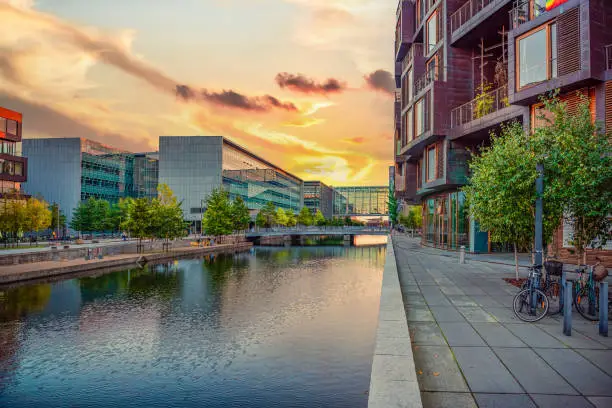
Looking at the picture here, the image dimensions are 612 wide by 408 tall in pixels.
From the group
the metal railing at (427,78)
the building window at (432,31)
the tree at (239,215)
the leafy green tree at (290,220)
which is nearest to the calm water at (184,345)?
the metal railing at (427,78)

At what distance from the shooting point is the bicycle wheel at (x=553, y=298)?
1184 cm

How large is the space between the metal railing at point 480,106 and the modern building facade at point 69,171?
3409 inches

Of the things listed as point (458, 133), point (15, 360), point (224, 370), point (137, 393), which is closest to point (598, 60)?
point (458, 133)

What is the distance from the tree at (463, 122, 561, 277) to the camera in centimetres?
1436

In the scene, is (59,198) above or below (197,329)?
above

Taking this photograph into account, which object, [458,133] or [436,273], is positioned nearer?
[436,273]

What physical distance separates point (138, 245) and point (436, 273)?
133 ft

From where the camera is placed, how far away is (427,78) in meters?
39.8

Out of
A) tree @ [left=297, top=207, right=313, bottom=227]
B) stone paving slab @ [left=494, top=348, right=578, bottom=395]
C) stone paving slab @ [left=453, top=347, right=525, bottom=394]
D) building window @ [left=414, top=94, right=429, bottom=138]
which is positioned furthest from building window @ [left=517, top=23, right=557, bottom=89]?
tree @ [left=297, top=207, right=313, bottom=227]

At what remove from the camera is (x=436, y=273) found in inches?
866

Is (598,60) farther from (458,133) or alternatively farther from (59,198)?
(59,198)

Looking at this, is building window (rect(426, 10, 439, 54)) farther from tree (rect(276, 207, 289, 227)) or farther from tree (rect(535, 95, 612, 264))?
tree (rect(276, 207, 289, 227))

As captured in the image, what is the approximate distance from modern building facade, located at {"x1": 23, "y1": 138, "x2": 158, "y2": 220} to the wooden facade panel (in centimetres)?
9639

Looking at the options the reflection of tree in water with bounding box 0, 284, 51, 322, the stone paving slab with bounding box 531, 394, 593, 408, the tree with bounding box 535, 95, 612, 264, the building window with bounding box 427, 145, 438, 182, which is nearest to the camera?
the stone paving slab with bounding box 531, 394, 593, 408
